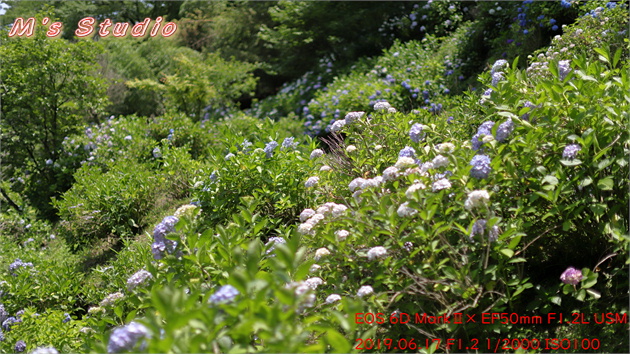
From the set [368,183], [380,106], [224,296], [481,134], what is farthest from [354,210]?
[224,296]

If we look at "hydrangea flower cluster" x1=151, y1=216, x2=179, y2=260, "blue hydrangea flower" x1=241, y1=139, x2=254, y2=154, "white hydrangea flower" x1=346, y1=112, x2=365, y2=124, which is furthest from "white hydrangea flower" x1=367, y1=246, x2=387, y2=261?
"blue hydrangea flower" x1=241, y1=139, x2=254, y2=154

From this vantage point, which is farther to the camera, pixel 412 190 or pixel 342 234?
pixel 342 234

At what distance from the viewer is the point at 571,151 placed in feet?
7.38

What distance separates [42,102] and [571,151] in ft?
21.8

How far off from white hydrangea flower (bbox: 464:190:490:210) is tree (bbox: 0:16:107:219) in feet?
19.7

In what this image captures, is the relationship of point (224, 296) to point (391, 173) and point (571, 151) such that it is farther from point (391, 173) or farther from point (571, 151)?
point (571, 151)

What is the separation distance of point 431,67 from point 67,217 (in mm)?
4705

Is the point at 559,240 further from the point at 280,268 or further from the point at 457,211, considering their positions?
the point at 280,268

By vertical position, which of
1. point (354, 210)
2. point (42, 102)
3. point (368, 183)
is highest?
point (368, 183)

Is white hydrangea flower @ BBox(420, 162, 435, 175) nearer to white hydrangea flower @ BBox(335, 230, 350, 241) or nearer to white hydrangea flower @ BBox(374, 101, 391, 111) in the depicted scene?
white hydrangea flower @ BBox(335, 230, 350, 241)

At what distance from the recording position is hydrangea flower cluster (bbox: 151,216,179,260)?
8.63 feet

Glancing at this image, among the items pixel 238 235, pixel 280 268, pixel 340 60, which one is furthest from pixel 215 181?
pixel 340 60

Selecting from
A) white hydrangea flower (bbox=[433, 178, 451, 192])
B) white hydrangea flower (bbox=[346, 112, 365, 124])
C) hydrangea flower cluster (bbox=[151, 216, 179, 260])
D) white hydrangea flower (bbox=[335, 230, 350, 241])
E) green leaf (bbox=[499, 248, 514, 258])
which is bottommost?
hydrangea flower cluster (bbox=[151, 216, 179, 260])

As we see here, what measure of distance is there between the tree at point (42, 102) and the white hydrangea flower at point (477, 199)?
5.99 metres
